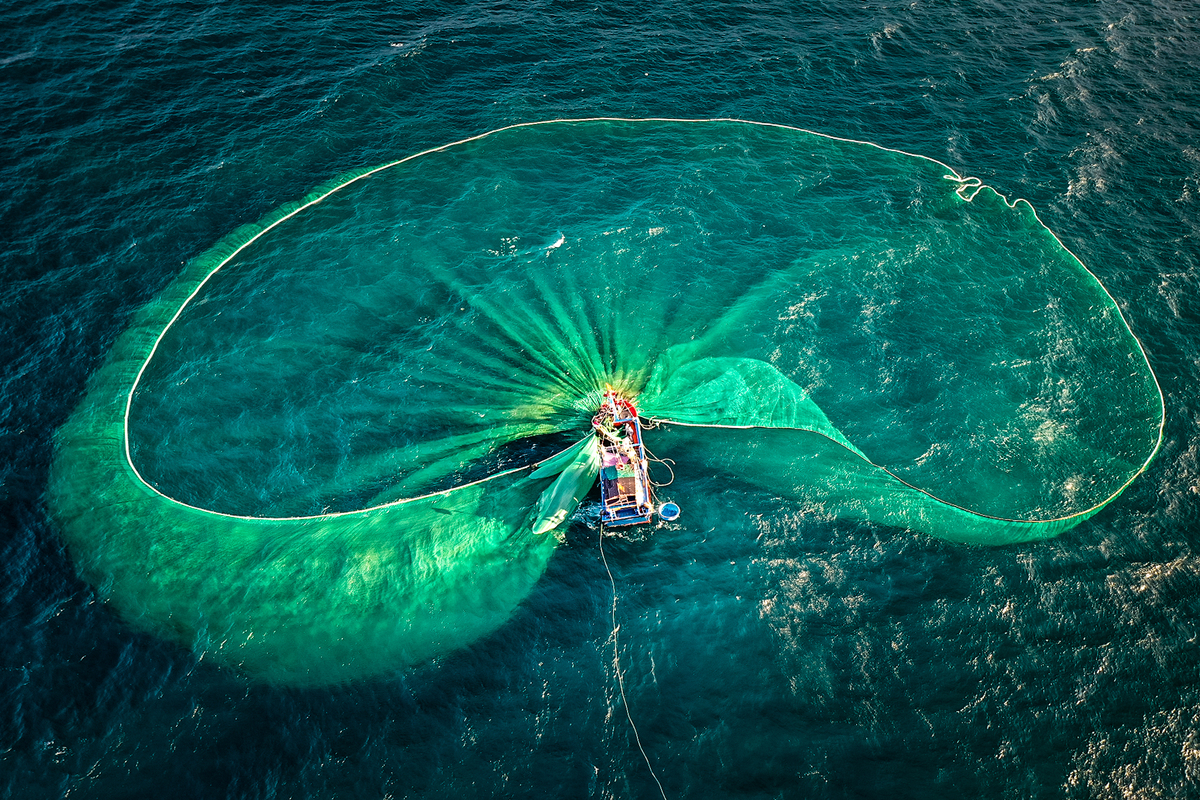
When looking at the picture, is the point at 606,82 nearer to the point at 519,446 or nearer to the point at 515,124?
the point at 515,124

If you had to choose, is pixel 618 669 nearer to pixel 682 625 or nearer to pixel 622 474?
pixel 682 625

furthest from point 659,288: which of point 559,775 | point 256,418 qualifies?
point 559,775

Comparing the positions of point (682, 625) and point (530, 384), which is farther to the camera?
point (530, 384)

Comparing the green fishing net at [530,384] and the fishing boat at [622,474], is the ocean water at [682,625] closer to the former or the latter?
the fishing boat at [622,474]

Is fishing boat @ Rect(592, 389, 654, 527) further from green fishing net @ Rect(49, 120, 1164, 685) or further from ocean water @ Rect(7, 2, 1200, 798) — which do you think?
ocean water @ Rect(7, 2, 1200, 798)

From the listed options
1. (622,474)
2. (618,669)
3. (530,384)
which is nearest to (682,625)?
(618,669)

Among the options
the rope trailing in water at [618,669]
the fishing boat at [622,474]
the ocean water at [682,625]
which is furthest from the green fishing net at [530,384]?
the rope trailing in water at [618,669]
